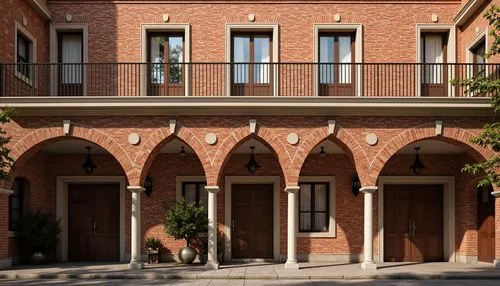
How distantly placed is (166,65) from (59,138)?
456 centimetres

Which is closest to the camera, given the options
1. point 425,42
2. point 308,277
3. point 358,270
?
point 308,277

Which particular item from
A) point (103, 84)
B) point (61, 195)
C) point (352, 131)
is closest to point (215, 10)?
point (103, 84)

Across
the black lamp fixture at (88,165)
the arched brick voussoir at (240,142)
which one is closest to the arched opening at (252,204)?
the arched brick voussoir at (240,142)

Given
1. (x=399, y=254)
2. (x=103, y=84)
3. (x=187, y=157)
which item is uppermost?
(x=103, y=84)

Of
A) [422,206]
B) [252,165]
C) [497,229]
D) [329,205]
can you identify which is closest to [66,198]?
[252,165]

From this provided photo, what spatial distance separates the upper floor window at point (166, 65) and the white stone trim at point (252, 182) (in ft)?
11.8

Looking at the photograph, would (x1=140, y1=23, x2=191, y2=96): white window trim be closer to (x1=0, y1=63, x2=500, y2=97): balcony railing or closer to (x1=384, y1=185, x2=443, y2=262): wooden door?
(x1=0, y1=63, x2=500, y2=97): balcony railing

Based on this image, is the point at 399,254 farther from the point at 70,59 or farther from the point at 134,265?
the point at 70,59

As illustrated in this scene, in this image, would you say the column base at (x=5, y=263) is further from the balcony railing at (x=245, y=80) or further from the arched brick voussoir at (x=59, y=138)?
the balcony railing at (x=245, y=80)

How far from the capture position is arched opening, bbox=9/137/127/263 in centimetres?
2000

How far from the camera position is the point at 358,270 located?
54.5 ft

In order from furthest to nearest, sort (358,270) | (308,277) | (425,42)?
(425,42) < (358,270) < (308,277)

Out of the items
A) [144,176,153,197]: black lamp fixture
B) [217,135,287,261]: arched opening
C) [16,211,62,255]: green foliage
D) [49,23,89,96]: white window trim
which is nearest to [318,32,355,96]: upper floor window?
[217,135,287,261]: arched opening

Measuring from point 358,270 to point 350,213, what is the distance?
3401 millimetres
